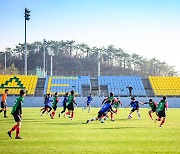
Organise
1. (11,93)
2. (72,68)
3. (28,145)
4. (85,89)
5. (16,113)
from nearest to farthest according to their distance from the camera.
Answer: (28,145) → (16,113) → (11,93) → (85,89) → (72,68)

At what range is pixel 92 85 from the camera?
224ft

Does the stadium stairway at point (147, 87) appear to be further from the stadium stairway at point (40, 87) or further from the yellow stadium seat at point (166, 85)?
the stadium stairway at point (40, 87)

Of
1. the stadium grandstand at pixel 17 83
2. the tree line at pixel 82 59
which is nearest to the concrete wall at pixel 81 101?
the stadium grandstand at pixel 17 83

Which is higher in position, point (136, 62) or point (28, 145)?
point (136, 62)

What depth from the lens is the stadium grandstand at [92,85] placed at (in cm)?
6378

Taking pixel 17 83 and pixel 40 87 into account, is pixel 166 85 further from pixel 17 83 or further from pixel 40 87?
pixel 17 83

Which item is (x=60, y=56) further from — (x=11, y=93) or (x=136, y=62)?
(x=11, y=93)

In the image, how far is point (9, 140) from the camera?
1360cm

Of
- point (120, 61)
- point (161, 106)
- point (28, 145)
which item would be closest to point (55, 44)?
point (120, 61)

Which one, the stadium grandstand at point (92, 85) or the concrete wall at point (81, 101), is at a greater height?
the stadium grandstand at point (92, 85)

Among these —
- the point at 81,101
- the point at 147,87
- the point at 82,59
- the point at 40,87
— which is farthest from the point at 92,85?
the point at 82,59

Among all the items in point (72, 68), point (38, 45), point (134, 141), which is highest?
point (38, 45)

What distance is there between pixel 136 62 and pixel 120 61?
5654 millimetres

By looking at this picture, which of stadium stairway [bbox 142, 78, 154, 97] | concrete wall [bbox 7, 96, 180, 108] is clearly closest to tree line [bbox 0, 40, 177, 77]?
stadium stairway [bbox 142, 78, 154, 97]
